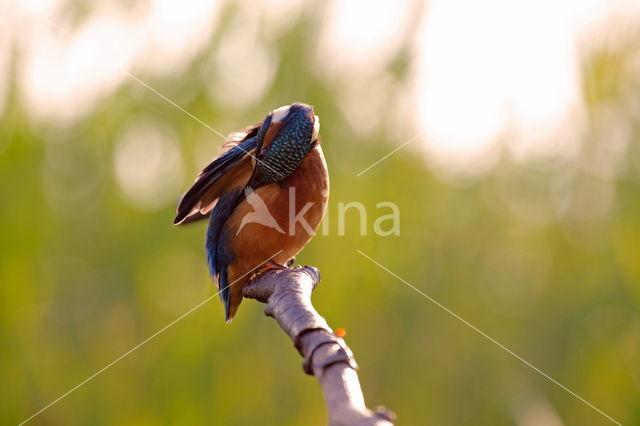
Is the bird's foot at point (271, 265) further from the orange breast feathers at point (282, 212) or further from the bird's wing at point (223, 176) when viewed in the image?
the bird's wing at point (223, 176)

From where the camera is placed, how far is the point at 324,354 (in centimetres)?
123

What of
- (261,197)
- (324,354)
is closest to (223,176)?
(261,197)

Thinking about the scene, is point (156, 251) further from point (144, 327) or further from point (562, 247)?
point (562, 247)

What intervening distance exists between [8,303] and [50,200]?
55cm

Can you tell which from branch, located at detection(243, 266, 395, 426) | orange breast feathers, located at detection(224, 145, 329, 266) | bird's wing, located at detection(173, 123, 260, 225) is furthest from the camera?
orange breast feathers, located at detection(224, 145, 329, 266)

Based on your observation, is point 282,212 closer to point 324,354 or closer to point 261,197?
point 261,197

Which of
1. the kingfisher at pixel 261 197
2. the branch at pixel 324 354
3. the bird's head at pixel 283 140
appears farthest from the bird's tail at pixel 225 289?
the branch at pixel 324 354

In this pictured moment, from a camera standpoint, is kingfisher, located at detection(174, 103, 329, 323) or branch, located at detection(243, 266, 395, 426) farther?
kingfisher, located at detection(174, 103, 329, 323)

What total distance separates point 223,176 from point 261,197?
170 mm

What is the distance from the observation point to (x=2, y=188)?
3.66 metres

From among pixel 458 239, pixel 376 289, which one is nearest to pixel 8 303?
pixel 376 289

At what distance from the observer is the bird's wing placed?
2441 mm

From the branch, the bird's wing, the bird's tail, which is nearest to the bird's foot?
the bird's tail

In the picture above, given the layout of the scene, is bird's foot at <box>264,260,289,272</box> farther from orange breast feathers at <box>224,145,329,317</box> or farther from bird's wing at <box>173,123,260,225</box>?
bird's wing at <box>173,123,260,225</box>
